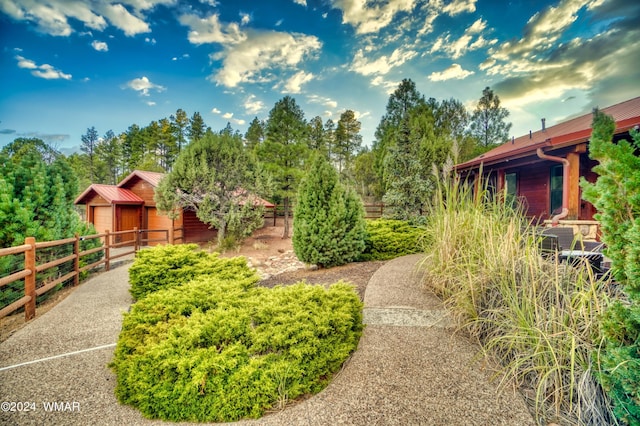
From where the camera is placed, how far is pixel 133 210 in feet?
45.0

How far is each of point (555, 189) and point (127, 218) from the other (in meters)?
17.7

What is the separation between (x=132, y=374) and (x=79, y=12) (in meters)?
8.51

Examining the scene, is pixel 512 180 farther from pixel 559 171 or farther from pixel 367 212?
pixel 367 212

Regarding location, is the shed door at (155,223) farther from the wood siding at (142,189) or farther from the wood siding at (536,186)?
the wood siding at (536,186)

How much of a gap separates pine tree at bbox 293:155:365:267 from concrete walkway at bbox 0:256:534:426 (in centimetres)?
244

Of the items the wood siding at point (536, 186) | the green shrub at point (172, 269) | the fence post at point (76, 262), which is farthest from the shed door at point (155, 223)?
the wood siding at point (536, 186)

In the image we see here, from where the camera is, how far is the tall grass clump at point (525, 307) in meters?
1.70

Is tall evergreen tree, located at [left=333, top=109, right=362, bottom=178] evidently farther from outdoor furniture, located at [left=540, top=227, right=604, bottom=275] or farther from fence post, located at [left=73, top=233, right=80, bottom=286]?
fence post, located at [left=73, top=233, right=80, bottom=286]

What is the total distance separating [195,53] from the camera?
8469 millimetres

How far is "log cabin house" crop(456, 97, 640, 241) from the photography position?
5.56 meters

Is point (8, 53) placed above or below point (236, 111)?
below

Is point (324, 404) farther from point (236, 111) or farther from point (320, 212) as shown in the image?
point (236, 111)

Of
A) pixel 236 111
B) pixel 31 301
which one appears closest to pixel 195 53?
pixel 236 111

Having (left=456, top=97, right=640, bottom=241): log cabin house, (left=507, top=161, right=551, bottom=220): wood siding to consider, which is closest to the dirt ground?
(left=456, top=97, right=640, bottom=241): log cabin house
